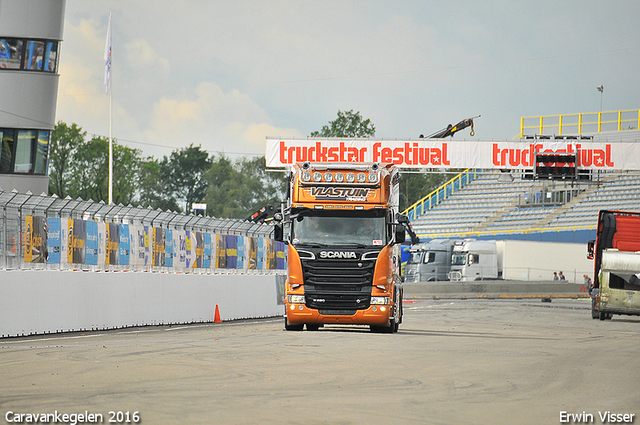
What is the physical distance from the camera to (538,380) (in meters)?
11.0

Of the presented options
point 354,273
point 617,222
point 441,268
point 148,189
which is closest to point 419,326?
point 354,273

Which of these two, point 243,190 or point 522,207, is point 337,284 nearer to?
point 522,207

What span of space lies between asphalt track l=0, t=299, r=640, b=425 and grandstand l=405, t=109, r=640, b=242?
4532 centimetres

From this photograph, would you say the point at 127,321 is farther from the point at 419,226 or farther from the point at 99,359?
the point at 419,226

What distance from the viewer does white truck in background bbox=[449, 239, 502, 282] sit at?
54719 millimetres

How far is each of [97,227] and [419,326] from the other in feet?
30.4

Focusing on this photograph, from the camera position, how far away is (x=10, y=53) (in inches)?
1348

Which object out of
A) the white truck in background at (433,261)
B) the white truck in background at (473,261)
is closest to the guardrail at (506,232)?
the white truck in background at (473,261)

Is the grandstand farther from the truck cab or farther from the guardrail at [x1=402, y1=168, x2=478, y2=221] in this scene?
the truck cab

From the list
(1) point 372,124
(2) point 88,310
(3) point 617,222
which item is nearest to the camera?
(2) point 88,310

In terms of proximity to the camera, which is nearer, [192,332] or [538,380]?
[538,380]

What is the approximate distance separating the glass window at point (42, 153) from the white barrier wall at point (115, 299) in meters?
12.3

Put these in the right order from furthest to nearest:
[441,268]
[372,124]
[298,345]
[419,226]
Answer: [372,124], [419,226], [441,268], [298,345]

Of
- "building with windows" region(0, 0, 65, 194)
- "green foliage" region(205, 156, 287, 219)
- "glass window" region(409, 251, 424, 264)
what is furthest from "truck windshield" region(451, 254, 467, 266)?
"green foliage" region(205, 156, 287, 219)
